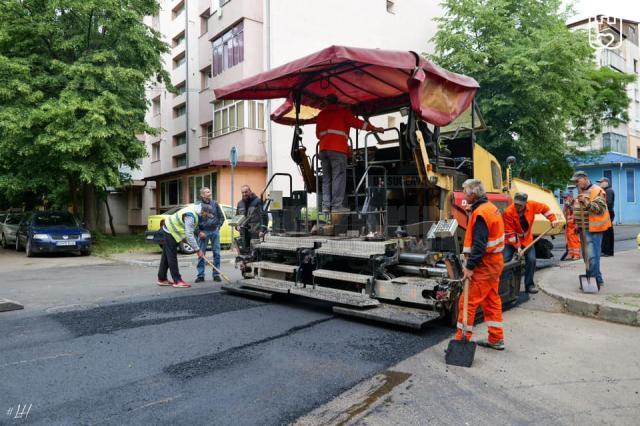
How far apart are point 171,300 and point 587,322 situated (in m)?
5.45

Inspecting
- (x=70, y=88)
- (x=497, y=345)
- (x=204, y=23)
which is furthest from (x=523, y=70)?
(x=204, y=23)

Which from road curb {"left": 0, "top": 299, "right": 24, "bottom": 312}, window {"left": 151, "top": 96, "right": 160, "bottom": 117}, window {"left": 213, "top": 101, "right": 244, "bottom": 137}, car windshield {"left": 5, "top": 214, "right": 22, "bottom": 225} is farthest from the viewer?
window {"left": 151, "top": 96, "right": 160, "bottom": 117}

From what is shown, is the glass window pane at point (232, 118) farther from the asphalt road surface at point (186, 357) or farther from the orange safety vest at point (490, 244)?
the orange safety vest at point (490, 244)

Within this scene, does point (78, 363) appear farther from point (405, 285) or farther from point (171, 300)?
point (405, 285)

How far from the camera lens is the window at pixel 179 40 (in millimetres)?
29481

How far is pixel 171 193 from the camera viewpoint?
88.9ft

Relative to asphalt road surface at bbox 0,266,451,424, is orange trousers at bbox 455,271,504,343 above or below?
above

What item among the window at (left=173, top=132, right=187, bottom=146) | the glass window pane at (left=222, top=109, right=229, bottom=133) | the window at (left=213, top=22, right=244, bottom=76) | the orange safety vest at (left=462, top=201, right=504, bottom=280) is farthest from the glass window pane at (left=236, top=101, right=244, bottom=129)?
the orange safety vest at (left=462, top=201, right=504, bottom=280)

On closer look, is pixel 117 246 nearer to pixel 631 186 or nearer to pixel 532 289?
pixel 532 289

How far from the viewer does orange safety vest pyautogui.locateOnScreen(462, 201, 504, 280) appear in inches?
190

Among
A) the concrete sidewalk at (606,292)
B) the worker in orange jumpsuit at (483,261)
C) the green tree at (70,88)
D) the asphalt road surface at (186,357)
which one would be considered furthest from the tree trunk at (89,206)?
the worker in orange jumpsuit at (483,261)

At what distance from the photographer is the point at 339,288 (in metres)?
6.73

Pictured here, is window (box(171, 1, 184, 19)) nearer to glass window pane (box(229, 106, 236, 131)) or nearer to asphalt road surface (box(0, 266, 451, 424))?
glass window pane (box(229, 106, 236, 131))

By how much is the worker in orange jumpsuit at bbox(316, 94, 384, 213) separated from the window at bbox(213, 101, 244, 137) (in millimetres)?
14881
